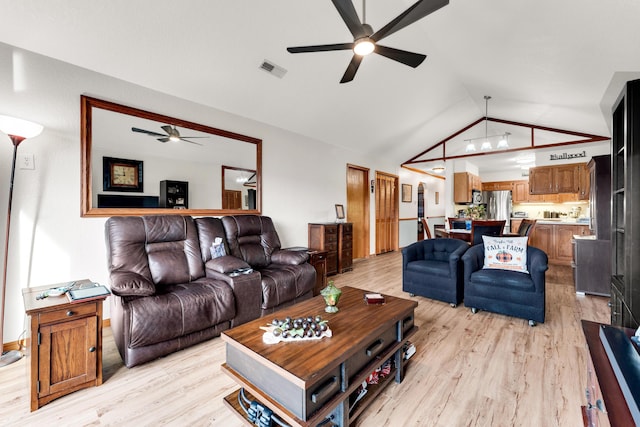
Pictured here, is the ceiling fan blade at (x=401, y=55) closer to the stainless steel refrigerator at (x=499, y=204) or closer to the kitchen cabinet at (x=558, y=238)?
the kitchen cabinet at (x=558, y=238)

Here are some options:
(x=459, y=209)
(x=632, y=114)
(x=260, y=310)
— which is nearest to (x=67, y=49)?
(x=260, y=310)

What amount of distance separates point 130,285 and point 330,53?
3120 mm

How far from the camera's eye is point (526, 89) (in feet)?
12.6

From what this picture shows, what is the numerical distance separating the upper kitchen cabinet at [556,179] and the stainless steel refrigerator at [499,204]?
1.34 m

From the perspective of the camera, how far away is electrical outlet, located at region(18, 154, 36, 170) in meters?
2.31

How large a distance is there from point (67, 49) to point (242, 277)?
2529mm

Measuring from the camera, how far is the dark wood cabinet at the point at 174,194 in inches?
124

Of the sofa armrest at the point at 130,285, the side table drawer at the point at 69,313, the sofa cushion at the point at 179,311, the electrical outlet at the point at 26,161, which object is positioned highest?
the electrical outlet at the point at 26,161

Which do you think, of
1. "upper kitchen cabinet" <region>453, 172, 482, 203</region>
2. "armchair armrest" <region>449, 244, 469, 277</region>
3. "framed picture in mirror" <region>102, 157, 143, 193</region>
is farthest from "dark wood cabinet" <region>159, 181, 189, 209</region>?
"upper kitchen cabinet" <region>453, 172, 482, 203</region>

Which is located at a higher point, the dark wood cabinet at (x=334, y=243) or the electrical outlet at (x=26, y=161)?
the electrical outlet at (x=26, y=161)

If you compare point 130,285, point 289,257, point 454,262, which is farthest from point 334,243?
point 130,285

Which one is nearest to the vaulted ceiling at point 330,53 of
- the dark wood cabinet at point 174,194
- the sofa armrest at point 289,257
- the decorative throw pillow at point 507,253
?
the dark wood cabinet at point 174,194

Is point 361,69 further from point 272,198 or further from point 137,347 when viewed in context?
point 137,347

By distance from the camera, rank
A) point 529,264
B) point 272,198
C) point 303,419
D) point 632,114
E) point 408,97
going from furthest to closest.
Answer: point 408,97, point 272,198, point 529,264, point 632,114, point 303,419
